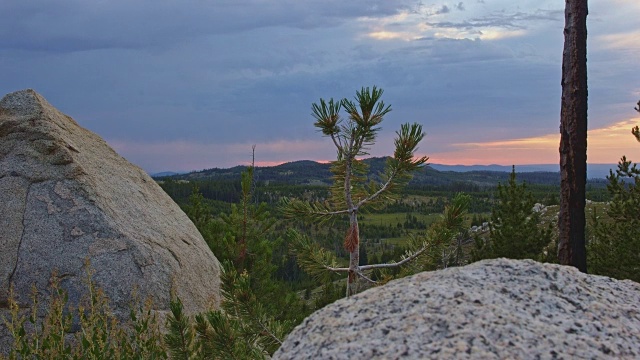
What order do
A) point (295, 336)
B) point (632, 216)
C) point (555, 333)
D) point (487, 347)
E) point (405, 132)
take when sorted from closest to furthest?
point (487, 347) < point (555, 333) < point (295, 336) < point (405, 132) < point (632, 216)

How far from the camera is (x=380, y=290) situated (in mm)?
3625

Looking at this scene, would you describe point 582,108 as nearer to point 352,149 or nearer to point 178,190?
point 352,149

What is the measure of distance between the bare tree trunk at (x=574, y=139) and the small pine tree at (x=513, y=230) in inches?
616

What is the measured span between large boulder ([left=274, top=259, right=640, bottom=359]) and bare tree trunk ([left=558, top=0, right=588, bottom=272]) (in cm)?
721

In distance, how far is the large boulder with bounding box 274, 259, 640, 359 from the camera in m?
2.86

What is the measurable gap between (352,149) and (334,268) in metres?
1.54

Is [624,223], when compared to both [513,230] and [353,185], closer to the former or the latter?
[513,230]

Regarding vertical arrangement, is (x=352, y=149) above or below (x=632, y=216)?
above

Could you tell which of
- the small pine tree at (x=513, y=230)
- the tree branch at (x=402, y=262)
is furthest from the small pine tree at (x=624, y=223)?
the tree branch at (x=402, y=262)

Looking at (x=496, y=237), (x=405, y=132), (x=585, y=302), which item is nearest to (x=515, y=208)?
(x=496, y=237)

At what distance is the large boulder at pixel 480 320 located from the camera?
2.86 meters

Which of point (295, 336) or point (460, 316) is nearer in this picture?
point (460, 316)

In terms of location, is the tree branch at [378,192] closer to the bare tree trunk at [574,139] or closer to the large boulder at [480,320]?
the large boulder at [480,320]

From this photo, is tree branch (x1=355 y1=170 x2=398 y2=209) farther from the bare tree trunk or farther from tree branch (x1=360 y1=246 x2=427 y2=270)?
the bare tree trunk
